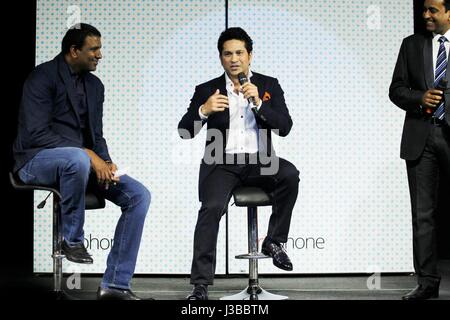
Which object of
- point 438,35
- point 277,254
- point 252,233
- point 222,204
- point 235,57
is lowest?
point 277,254

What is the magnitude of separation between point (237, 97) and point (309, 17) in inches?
51.8

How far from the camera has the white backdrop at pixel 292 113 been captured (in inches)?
235

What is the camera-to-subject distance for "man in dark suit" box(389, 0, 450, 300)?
4.77 meters

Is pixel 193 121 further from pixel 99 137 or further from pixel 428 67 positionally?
pixel 428 67

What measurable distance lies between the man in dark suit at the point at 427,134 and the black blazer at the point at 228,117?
0.71 metres

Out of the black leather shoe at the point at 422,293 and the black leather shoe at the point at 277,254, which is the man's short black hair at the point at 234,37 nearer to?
the black leather shoe at the point at 277,254

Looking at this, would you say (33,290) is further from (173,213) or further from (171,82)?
(171,82)

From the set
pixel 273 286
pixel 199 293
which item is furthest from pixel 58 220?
pixel 273 286

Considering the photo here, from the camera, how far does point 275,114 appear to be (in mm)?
4773

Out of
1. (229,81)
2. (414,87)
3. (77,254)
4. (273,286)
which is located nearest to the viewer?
(77,254)

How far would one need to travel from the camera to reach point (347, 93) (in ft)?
19.7

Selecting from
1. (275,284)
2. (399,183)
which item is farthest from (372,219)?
(275,284)

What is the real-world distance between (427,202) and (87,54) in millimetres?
2174

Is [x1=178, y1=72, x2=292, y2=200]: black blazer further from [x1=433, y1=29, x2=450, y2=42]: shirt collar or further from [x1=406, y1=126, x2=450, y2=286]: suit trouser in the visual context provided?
[x1=433, y1=29, x2=450, y2=42]: shirt collar
